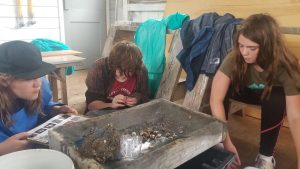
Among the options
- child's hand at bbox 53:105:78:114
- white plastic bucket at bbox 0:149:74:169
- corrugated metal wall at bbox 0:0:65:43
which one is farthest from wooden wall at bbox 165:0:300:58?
corrugated metal wall at bbox 0:0:65:43

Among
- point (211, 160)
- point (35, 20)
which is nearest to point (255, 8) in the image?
point (211, 160)

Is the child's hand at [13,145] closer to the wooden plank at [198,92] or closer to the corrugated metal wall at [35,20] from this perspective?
the wooden plank at [198,92]

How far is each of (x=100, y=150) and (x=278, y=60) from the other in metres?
0.94

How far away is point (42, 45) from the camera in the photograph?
2242mm

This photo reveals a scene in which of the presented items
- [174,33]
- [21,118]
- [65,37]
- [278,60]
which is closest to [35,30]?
[65,37]

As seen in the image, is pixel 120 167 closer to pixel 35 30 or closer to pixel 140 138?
pixel 140 138

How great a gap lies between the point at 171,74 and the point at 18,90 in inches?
38.2

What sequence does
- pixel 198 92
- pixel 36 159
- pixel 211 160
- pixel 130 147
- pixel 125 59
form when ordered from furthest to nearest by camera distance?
pixel 198 92, pixel 125 59, pixel 211 160, pixel 130 147, pixel 36 159

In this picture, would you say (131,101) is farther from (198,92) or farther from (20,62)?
(20,62)

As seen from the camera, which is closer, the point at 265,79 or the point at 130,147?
the point at 130,147

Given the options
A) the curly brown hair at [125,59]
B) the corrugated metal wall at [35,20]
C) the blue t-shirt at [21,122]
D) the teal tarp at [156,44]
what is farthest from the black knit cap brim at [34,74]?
the corrugated metal wall at [35,20]

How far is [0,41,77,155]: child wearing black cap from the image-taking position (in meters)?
0.99

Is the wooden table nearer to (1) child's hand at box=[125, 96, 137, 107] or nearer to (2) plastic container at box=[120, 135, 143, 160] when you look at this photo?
(1) child's hand at box=[125, 96, 137, 107]

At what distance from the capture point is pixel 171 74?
1.78m
